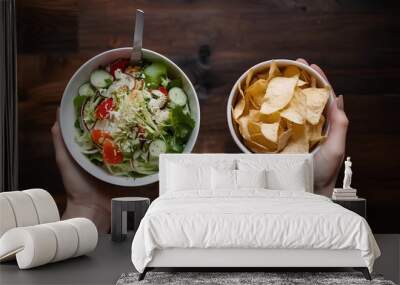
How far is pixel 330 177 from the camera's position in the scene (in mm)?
7043

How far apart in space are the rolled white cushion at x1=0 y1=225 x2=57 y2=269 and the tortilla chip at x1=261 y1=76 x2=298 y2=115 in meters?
2.38

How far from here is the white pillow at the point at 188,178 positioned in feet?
21.5

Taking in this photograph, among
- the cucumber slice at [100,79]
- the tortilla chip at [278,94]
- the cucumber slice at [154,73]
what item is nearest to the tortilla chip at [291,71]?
the tortilla chip at [278,94]

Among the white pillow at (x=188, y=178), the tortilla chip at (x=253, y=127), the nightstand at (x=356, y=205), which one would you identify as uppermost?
the tortilla chip at (x=253, y=127)

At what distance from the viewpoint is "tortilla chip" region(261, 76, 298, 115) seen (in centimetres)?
655

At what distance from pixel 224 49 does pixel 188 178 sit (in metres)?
1.47

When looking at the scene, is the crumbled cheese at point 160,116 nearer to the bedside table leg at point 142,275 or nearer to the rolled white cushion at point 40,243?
the rolled white cushion at point 40,243

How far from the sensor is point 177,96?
272 inches

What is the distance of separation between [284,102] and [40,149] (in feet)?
8.41

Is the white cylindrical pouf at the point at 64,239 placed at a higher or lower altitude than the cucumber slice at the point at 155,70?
lower


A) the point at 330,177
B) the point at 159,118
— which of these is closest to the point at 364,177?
the point at 330,177

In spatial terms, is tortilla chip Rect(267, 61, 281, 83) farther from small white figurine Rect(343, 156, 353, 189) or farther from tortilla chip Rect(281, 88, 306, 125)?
small white figurine Rect(343, 156, 353, 189)

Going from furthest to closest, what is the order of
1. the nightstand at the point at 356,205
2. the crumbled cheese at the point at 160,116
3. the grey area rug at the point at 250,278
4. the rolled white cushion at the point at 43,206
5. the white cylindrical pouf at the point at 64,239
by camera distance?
the crumbled cheese at the point at 160,116 → the nightstand at the point at 356,205 → the rolled white cushion at the point at 43,206 → the white cylindrical pouf at the point at 64,239 → the grey area rug at the point at 250,278

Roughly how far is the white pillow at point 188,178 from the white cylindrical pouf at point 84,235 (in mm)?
1031
